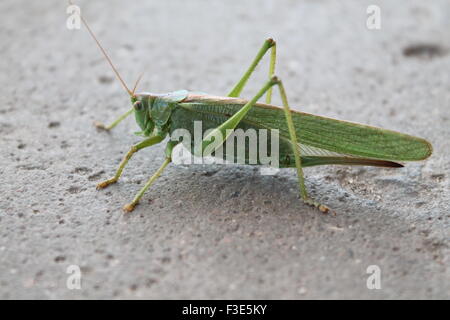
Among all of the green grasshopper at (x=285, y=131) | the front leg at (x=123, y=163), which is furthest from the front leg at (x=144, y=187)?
the front leg at (x=123, y=163)

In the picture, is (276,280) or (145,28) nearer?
(276,280)

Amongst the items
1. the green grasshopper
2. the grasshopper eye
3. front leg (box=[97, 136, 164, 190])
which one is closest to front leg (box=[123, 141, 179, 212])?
the green grasshopper

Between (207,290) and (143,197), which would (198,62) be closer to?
(143,197)

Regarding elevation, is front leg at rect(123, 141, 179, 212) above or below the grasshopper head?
below

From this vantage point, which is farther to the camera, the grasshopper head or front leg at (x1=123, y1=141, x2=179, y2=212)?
the grasshopper head

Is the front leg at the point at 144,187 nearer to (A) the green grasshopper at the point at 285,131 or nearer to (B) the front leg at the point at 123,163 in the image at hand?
(A) the green grasshopper at the point at 285,131

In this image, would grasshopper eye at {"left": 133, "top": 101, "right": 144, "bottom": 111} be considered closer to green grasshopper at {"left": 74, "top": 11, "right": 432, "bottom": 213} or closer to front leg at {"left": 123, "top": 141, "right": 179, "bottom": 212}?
green grasshopper at {"left": 74, "top": 11, "right": 432, "bottom": 213}
